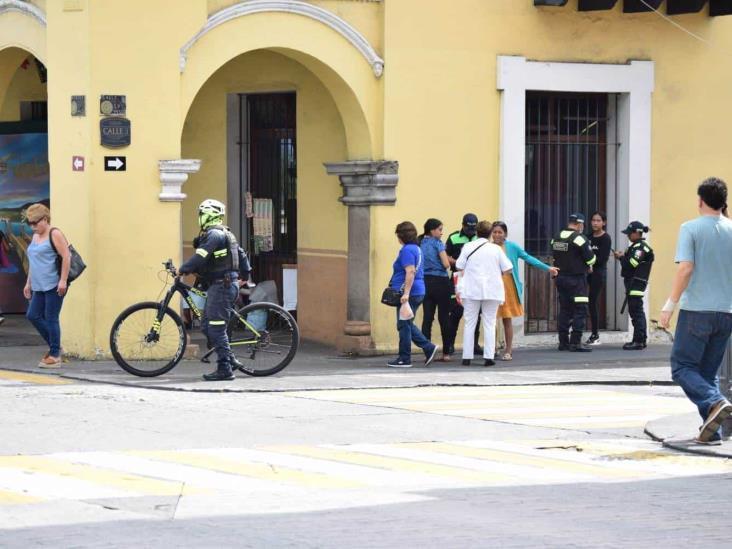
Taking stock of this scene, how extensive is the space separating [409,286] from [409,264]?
24 cm

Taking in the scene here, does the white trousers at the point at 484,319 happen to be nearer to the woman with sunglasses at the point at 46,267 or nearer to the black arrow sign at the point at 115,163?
the black arrow sign at the point at 115,163

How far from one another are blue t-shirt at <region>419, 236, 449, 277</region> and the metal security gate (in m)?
2.35

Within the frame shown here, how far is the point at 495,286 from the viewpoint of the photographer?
677 inches

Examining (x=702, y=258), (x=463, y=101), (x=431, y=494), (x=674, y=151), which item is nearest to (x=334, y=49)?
(x=463, y=101)

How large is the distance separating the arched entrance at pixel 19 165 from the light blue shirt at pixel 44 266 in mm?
5500

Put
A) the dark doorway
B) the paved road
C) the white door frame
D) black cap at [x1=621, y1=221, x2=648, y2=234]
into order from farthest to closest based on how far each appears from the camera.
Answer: the dark doorway, black cap at [x1=621, y1=221, x2=648, y2=234], the white door frame, the paved road

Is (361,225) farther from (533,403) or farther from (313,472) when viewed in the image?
(313,472)

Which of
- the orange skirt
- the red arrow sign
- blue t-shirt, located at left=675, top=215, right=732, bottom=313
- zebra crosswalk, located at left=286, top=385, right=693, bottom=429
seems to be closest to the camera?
blue t-shirt, located at left=675, top=215, right=732, bottom=313

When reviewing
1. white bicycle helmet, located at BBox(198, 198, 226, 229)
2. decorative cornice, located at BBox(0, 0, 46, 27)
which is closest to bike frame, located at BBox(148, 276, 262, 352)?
white bicycle helmet, located at BBox(198, 198, 226, 229)

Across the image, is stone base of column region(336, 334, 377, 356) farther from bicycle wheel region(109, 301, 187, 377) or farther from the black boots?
the black boots

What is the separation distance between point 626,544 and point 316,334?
12.1 metres

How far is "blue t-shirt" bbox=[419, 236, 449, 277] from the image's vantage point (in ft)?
58.3

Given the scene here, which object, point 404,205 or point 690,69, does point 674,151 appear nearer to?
point 690,69

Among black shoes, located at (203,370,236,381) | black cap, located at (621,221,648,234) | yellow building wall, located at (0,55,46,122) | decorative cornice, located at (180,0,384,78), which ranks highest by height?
decorative cornice, located at (180,0,384,78)
